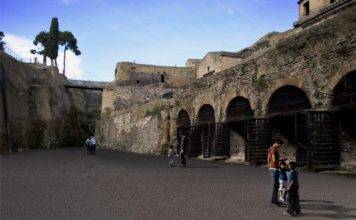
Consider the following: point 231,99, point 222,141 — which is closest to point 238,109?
point 231,99

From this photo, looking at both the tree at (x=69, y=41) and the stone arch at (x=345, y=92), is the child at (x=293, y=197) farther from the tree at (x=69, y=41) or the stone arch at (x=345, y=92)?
the tree at (x=69, y=41)

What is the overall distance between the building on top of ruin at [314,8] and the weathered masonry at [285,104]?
90 millimetres

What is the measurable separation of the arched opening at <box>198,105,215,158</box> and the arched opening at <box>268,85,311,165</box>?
4.42 meters

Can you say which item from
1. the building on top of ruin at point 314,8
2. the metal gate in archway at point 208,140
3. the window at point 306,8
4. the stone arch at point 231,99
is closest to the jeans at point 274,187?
the stone arch at point 231,99

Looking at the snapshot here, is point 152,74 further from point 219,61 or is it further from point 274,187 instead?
point 274,187

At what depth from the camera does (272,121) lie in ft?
52.7

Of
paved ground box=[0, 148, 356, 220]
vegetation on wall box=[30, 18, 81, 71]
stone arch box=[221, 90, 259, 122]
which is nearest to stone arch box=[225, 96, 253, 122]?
stone arch box=[221, 90, 259, 122]

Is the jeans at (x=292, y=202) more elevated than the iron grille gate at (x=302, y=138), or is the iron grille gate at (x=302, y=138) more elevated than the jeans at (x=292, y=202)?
the iron grille gate at (x=302, y=138)

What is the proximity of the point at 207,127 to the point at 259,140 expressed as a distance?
5526 mm

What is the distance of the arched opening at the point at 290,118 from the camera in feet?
44.6

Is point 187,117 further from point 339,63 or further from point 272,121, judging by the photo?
point 339,63

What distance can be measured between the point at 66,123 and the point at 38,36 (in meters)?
22.2

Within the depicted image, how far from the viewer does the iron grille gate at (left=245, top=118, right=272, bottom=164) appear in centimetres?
1570

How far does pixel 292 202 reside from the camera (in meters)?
6.31
